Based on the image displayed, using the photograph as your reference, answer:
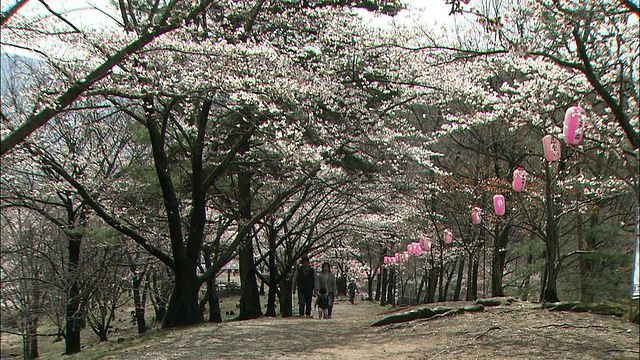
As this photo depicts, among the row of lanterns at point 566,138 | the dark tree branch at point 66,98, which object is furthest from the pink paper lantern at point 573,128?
the dark tree branch at point 66,98

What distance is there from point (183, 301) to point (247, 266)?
12.4 feet

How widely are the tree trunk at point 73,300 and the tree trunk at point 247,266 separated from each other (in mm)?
3696

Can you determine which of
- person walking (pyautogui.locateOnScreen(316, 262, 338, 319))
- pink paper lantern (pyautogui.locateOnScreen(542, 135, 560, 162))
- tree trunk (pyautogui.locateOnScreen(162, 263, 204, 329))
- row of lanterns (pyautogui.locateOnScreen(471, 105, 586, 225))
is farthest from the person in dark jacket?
pink paper lantern (pyautogui.locateOnScreen(542, 135, 560, 162))

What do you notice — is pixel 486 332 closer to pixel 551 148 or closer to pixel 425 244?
pixel 551 148

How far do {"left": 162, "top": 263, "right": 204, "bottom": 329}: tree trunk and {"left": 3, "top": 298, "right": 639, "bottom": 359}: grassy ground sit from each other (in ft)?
3.29

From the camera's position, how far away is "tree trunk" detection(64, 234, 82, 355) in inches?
382

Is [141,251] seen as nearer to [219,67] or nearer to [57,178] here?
[57,178]

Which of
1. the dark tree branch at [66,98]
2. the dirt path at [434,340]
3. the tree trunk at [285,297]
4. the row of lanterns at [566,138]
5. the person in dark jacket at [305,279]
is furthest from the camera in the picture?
the tree trunk at [285,297]

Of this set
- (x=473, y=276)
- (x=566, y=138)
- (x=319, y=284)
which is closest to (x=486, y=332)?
(x=566, y=138)

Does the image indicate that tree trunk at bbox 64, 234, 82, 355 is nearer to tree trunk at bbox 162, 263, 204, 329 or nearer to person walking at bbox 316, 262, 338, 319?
tree trunk at bbox 162, 263, 204, 329

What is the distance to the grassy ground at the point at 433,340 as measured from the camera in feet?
15.1

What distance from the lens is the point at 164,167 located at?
8602 mm

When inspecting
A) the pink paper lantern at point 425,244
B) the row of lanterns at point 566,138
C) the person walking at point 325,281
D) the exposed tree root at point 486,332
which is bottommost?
the exposed tree root at point 486,332

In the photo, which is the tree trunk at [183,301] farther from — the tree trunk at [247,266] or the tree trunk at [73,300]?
the tree trunk at [247,266]
